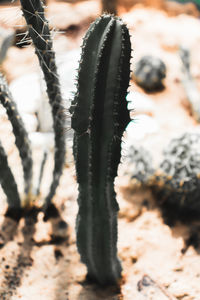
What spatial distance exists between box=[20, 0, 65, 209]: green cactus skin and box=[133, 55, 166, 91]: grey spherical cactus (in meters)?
1.81

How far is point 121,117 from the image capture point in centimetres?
107

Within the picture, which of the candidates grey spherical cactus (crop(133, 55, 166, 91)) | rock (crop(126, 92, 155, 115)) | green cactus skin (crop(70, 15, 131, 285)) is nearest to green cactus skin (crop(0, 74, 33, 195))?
green cactus skin (crop(70, 15, 131, 285))

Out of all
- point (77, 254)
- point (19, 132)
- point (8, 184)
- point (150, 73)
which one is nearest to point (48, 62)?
point (19, 132)

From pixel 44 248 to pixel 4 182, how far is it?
369 mm

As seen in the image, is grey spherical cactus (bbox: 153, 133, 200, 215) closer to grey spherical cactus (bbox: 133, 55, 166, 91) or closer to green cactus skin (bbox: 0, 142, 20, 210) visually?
green cactus skin (bbox: 0, 142, 20, 210)

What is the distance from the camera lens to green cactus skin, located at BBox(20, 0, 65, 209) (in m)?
1.17

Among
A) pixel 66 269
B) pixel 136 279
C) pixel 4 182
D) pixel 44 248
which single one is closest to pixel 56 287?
pixel 66 269

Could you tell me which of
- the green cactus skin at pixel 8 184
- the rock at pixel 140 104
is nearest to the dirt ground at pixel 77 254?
the green cactus skin at pixel 8 184

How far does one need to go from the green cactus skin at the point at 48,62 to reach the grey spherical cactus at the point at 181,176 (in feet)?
1.96

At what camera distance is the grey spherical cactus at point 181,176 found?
1789mm

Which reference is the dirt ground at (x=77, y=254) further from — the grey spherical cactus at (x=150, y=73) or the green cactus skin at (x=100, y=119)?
the grey spherical cactus at (x=150, y=73)

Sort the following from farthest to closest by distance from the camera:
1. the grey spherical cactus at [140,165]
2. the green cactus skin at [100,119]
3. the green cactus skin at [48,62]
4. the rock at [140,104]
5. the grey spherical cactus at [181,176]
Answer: the rock at [140,104] < the grey spherical cactus at [140,165] < the grey spherical cactus at [181,176] < the green cactus skin at [48,62] < the green cactus skin at [100,119]

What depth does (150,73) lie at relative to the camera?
3.17 metres

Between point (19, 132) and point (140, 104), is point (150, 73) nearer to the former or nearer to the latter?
point (140, 104)
